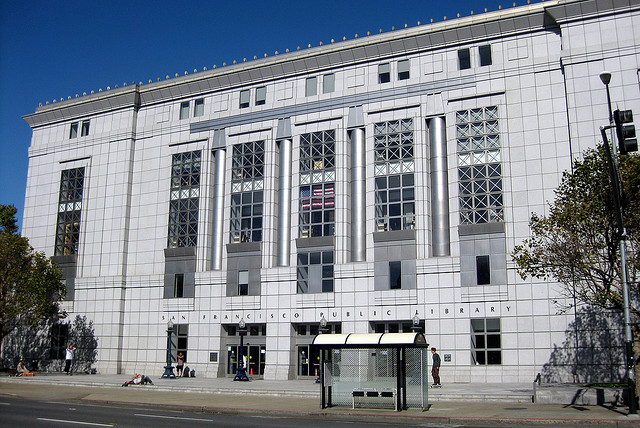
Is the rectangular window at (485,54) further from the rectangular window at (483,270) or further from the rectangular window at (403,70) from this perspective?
the rectangular window at (483,270)

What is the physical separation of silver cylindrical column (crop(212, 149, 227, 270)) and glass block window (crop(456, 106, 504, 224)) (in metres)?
20.4

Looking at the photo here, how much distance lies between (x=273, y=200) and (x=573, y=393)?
28.9 metres

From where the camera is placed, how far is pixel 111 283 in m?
54.8

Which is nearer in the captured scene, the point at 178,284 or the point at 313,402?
the point at 313,402

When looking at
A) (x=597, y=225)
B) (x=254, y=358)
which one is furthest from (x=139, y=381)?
(x=597, y=225)

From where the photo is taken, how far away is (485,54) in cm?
4566

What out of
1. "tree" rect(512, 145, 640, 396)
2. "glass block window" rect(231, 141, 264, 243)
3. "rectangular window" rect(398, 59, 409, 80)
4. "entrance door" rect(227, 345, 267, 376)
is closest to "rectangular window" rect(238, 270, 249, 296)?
"glass block window" rect(231, 141, 264, 243)

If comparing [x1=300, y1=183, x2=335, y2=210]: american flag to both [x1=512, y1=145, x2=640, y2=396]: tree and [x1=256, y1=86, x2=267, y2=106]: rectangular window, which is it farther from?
[x1=512, y1=145, x2=640, y2=396]: tree

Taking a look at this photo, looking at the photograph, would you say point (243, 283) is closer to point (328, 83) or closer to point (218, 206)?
point (218, 206)

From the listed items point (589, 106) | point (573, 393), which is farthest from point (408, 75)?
point (573, 393)

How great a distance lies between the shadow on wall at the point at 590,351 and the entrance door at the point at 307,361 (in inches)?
649

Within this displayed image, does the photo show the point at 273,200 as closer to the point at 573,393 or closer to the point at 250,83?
the point at 250,83

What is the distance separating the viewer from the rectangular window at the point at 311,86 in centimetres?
5075

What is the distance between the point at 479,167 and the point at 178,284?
26.9 meters
